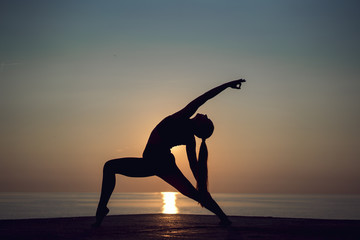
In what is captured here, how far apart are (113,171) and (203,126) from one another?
165cm

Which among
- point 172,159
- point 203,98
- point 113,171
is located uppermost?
point 203,98

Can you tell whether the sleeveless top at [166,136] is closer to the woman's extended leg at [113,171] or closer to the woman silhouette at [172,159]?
the woman silhouette at [172,159]

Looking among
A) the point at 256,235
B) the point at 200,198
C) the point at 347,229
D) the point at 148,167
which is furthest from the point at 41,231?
the point at 347,229

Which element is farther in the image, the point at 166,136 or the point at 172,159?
the point at 172,159

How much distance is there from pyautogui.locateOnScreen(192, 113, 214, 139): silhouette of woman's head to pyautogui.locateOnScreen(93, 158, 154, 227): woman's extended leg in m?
1.00

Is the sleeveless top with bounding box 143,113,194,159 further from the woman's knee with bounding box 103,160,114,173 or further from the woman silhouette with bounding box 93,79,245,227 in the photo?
the woman's knee with bounding box 103,160,114,173

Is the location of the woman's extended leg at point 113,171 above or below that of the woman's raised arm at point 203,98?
below

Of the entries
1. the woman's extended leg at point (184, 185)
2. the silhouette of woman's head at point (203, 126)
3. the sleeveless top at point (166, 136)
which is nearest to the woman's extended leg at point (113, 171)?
the sleeveless top at point (166, 136)

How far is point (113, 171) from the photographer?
742cm

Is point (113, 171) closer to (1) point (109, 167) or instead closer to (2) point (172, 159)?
(1) point (109, 167)

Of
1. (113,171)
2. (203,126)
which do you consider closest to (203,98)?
(203,126)

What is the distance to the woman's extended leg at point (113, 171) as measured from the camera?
7.38m

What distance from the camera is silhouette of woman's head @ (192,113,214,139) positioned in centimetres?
758

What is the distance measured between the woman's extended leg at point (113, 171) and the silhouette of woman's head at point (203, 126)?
100cm
